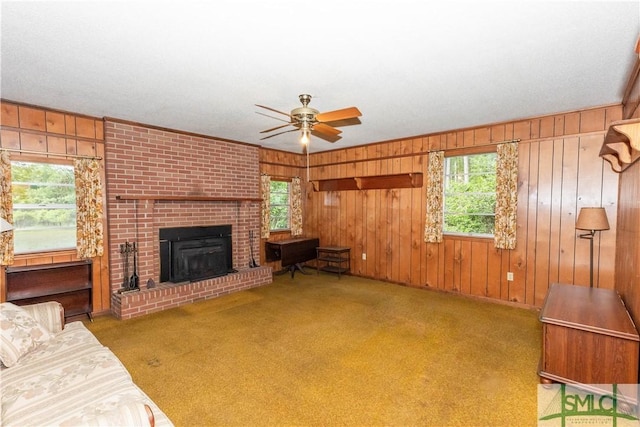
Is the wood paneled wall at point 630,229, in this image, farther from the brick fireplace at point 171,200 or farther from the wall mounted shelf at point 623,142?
the brick fireplace at point 171,200

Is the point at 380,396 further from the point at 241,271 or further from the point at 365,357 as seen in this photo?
the point at 241,271

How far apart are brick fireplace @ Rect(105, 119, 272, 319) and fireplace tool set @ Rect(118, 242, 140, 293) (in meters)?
0.04

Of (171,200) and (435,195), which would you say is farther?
(435,195)

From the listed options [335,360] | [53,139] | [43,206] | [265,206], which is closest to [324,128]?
[335,360]

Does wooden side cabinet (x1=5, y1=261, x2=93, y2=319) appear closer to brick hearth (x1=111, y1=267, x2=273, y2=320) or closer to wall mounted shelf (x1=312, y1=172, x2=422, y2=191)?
brick hearth (x1=111, y1=267, x2=273, y2=320)

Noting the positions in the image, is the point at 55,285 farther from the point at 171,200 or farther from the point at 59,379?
the point at 59,379

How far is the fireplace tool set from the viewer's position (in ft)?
13.3

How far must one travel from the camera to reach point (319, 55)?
7.59ft

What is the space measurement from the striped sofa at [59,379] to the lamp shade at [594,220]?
3.87m

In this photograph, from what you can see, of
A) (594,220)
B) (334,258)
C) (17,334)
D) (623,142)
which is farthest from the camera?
(334,258)

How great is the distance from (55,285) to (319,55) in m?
3.88

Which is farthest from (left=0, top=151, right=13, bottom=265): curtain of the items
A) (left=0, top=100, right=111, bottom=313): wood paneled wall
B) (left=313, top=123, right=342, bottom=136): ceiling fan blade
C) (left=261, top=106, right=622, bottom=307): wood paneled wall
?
(left=261, top=106, right=622, bottom=307): wood paneled wall

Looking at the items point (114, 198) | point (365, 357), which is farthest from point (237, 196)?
point (365, 357)

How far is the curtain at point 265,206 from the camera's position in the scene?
228 inches
